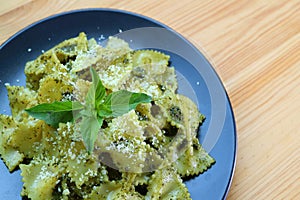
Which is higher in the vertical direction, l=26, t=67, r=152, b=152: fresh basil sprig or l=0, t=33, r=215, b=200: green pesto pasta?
l=26, t=67, r=152, b=152: fresh basil sprig

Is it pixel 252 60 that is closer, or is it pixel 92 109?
pixel 92 109

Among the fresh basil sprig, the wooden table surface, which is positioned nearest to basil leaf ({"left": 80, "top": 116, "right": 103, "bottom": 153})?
the fresh basil sprig

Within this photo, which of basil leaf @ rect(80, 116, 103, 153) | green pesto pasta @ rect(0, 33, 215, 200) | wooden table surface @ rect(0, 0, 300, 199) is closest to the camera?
basil leaf @ rect(80, 116, 103, 153)

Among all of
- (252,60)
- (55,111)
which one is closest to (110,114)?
(55,111)

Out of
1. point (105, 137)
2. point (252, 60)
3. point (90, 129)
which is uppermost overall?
point (90, 129)

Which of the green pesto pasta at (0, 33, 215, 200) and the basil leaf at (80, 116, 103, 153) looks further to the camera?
Result: the green pesto pasta at (0, 33, 215, 200)

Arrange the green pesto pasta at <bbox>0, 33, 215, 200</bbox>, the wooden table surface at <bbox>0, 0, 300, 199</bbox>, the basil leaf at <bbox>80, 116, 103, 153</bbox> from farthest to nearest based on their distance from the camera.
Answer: the wooden table surface at <bbox>0, 0, 300, 199</bbox>
the green pesto pasta at <bbox>0, 33, 215, 200</bbox>
the basil leaf at <bbox>80, 116, 103, 153</bbox>

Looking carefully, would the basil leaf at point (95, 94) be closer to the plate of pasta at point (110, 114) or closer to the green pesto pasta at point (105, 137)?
the plate of pasta at point (110, 114)

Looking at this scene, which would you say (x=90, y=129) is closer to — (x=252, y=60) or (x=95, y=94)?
(x=95, y=94)

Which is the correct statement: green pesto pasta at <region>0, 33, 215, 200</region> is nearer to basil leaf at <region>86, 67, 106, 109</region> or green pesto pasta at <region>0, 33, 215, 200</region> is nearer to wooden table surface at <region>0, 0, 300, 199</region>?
basil leaf at <region>86, 67, 106, 109</region>
